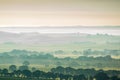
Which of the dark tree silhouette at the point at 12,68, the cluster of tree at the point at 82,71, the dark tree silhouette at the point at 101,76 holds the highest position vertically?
the dark tree silhouette at the point at 12,68

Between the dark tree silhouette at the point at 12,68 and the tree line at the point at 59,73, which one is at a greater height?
the dark tree silhouette at the point at 12,68

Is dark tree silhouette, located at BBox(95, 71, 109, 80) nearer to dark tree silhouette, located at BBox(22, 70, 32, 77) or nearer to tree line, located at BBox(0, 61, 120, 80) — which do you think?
tree line, located at BBox(0, 61, 120, 80)

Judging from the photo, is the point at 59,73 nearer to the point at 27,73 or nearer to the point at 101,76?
the point at 27,73

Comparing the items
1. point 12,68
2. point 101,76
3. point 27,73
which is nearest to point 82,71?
point 101,76

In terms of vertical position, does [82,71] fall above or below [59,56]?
below

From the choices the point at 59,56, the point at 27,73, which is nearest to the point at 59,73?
the point at 59,56

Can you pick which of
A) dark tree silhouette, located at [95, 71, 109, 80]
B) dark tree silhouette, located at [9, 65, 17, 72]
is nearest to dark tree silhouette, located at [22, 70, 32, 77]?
dark tree silhouette, located at [9, 65, 17, 72]

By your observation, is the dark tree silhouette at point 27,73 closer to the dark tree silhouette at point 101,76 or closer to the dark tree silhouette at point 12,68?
the dark tree silhouette at point 12,68

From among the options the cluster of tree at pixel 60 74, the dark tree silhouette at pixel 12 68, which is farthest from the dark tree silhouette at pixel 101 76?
the dark tree silhouette at pixel 12 68

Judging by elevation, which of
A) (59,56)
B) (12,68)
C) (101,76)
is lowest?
(101,76)
